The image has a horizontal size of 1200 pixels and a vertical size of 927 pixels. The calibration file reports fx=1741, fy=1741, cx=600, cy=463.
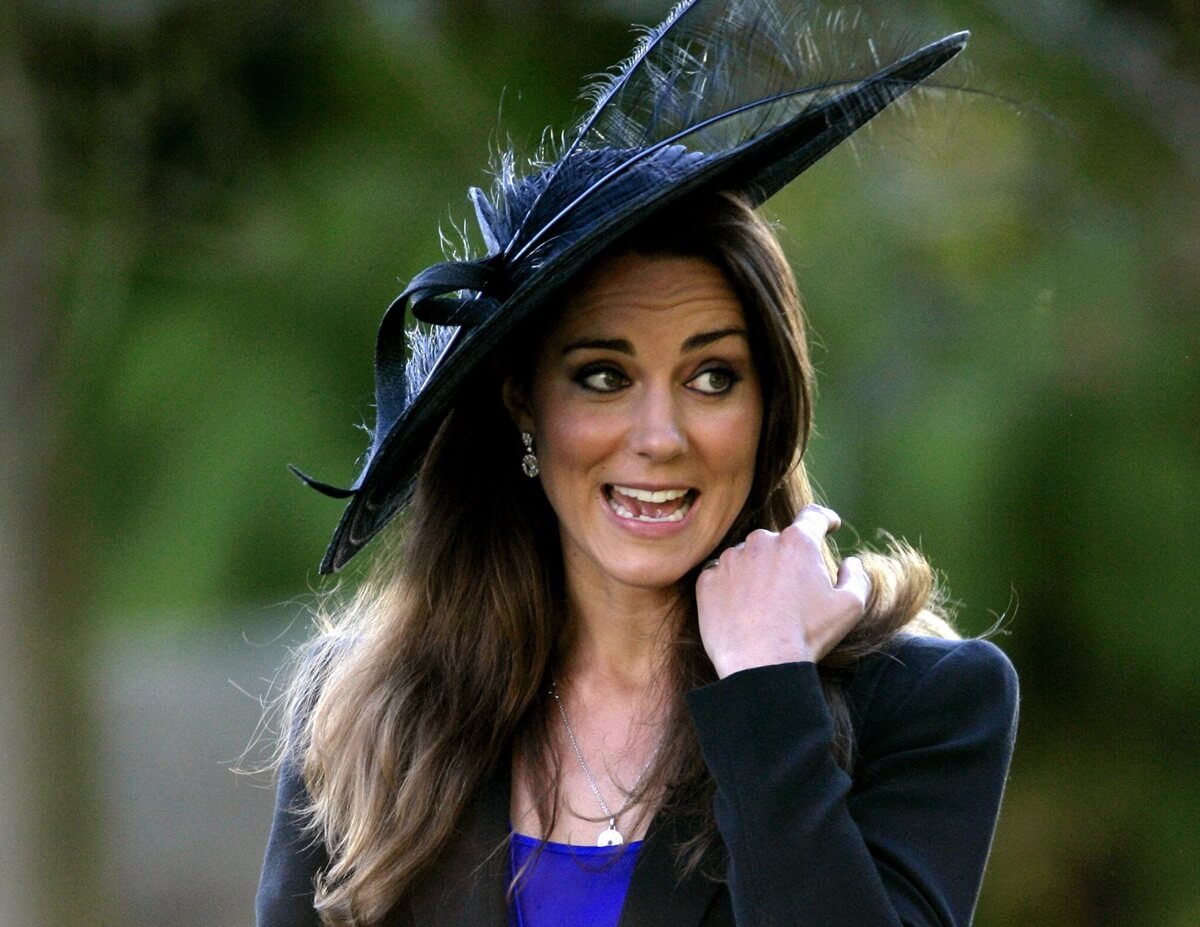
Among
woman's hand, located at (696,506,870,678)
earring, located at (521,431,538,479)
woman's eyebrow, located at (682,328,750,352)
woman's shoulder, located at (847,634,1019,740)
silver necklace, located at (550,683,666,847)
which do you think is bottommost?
silver necklace, located at (550,683,666,847)

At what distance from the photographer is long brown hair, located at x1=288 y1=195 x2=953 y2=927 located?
2434 millimetres

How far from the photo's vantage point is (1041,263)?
4.27 meters

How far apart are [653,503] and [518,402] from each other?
1.13 ft

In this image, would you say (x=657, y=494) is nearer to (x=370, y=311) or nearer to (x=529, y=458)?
(x=529, y=458)

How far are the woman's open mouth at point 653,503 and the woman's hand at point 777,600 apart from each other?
0.09 m

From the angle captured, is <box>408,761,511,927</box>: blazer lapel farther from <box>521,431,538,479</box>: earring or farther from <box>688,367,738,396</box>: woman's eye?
<box>688,367,738,396</box>: woman's eye

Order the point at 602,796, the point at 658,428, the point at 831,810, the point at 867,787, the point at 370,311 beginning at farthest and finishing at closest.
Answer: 1. the point at 370,311
2. the point at 602,796
3. the point at 658,428
4. the point at 867,787
5. the point at 831,810

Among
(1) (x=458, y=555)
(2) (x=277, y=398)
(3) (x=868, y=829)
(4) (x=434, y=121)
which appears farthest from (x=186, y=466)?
(3) (x=868, y=829)

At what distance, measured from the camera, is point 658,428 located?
236 centimetres

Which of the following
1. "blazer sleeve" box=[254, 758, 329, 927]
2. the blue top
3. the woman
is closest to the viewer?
the woman

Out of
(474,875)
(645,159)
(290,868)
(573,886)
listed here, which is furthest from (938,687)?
(290,868)

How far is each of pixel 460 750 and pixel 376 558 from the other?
1.65 ft

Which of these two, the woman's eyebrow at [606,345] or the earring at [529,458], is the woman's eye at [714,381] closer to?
the woman's eyebrow at [606,345]

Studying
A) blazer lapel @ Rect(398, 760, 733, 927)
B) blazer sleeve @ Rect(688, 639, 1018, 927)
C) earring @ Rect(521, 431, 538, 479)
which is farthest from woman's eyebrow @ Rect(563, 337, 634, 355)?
blazer lapel @ Rect(398, 760, 733, 927)
